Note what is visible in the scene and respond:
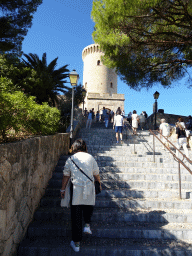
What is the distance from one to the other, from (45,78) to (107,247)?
11.5m

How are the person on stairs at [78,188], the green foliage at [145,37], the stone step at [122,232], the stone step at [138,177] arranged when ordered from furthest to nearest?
the green foliage at [145,37] < the stone step at [138,177] < the stone step at [122,232] < the person on stairs at [78,188]

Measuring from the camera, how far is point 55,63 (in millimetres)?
14453

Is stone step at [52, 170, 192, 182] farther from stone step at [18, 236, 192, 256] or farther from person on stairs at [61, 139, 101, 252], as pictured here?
person on stairs at [61, 139, 101, 252]

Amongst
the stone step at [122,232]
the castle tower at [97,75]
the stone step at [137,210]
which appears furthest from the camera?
the castle tower at [97,75]

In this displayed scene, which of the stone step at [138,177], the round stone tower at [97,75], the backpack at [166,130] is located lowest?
the stone step at [138,177]

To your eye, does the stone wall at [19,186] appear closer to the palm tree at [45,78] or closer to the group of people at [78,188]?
the group of people at [78,188]

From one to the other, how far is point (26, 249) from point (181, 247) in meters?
2.13

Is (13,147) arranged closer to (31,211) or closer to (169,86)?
(31,211)

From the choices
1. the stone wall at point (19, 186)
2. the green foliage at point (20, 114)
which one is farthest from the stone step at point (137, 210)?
the green foliage at point (20, 114)

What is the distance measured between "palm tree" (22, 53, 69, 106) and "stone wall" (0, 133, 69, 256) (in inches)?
342

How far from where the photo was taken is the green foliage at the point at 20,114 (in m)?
2.68

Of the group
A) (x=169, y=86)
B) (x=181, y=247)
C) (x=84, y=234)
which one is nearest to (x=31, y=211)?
(x=84, y=234)

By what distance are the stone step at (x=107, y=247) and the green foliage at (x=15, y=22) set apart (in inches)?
321

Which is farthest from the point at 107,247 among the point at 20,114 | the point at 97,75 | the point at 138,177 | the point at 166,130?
the point at 97,75
